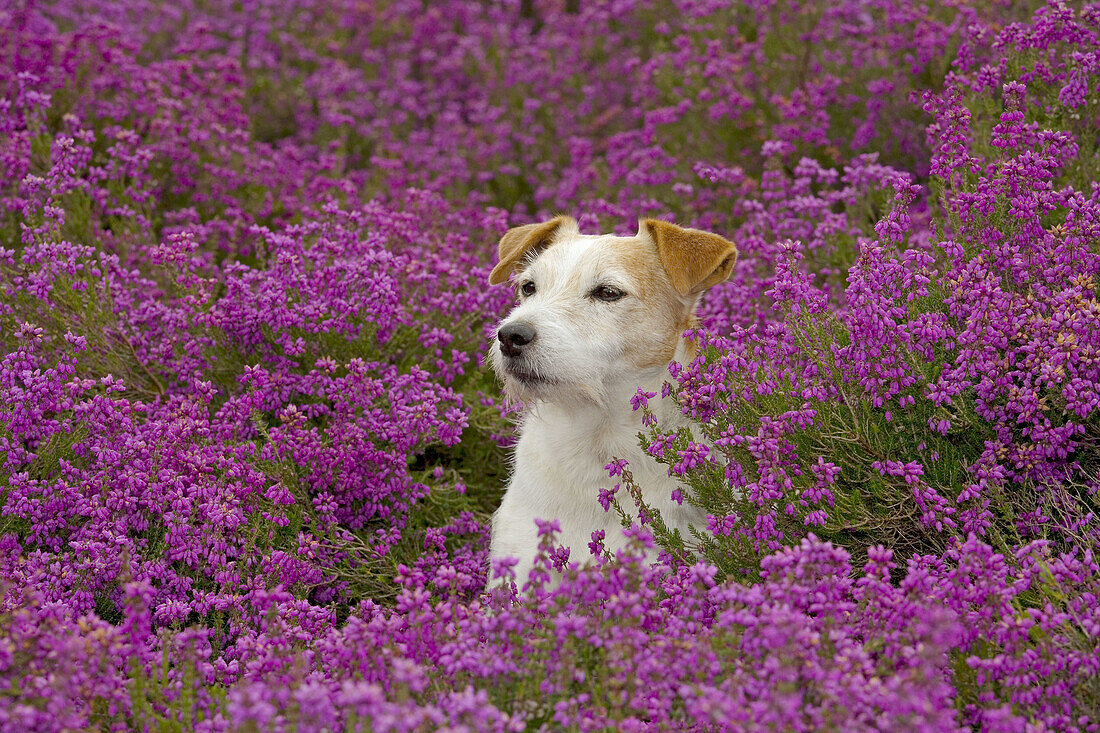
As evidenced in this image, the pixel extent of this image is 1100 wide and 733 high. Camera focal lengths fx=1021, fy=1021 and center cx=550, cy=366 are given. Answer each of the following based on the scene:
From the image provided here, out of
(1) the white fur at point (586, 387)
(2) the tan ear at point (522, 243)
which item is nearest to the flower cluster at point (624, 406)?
(1) the white fur at point (586, 387)

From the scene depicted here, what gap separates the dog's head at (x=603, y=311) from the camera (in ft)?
11.9

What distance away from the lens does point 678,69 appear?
698 cm

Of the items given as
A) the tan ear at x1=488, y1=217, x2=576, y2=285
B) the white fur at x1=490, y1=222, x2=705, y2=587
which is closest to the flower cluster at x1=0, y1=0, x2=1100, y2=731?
the white fur at x1=490, y1=222, x2=705, y2=587

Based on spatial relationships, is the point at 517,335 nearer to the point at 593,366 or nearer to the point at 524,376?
the point at 524,376

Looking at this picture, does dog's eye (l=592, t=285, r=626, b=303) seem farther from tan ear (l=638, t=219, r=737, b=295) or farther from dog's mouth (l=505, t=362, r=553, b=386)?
dog's mouth (l=505, t=362, r=553, b=386)

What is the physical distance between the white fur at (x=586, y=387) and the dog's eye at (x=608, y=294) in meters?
0.02

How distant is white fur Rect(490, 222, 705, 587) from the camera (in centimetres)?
364

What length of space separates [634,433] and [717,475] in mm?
547

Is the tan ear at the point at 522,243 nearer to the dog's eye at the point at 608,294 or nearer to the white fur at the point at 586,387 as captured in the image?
the white fur at the point at 586,387

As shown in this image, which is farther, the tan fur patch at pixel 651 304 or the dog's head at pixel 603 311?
the tan fur patch at pixel 651 304

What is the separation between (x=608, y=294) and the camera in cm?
388

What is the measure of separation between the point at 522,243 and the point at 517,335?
0.97 m

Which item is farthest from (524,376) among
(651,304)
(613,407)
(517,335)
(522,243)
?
(522,243)

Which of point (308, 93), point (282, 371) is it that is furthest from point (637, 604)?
point (308, 93)
